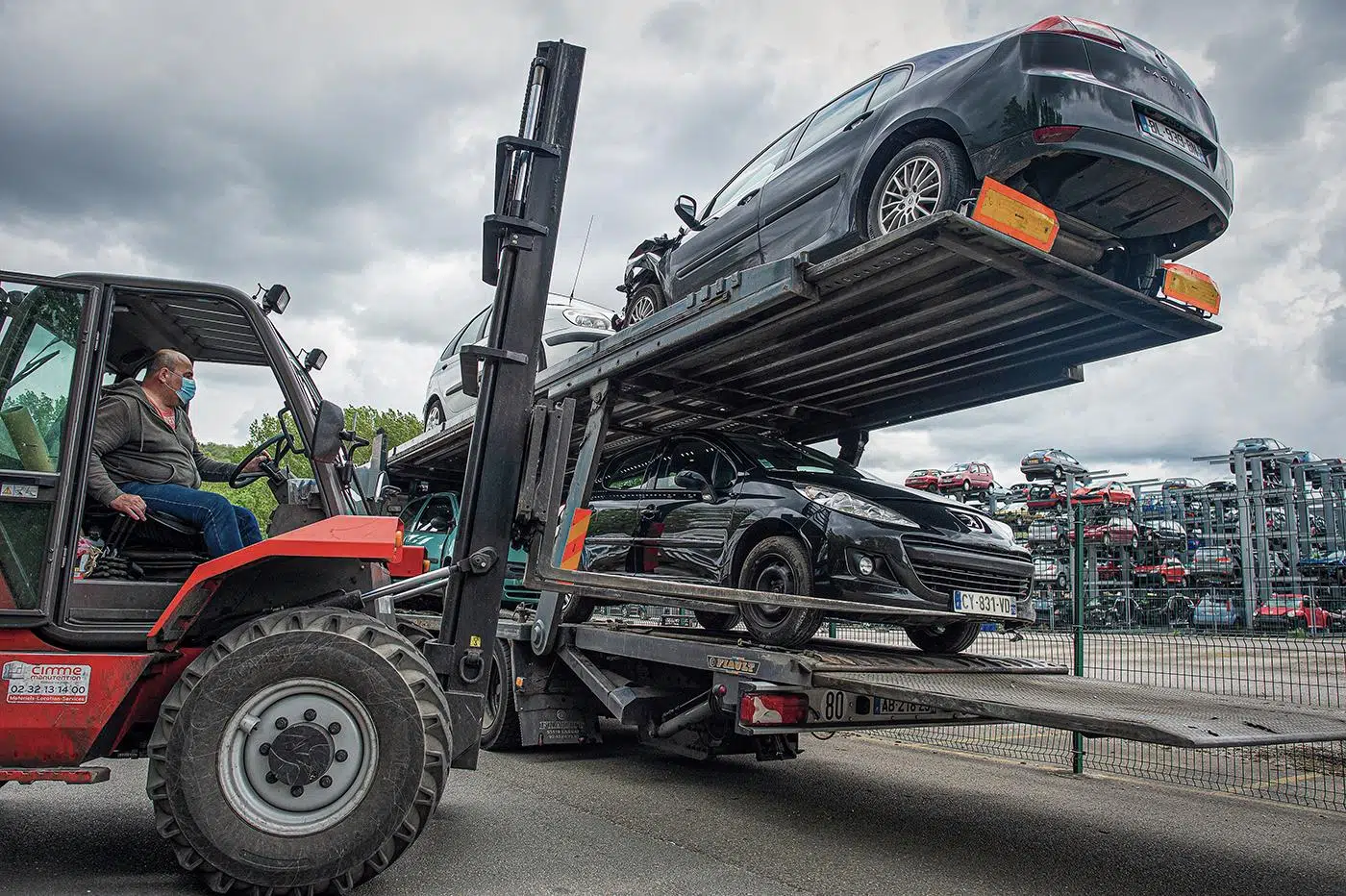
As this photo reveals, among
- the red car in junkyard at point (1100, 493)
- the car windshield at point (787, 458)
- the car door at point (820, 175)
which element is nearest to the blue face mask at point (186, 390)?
the car door at point (820, 175)

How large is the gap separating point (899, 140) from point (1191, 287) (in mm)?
1611

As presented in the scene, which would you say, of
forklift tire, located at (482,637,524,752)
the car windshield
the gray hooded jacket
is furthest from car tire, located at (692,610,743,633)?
the gray hooded jacket

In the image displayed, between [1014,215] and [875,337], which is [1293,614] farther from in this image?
[1014,215]

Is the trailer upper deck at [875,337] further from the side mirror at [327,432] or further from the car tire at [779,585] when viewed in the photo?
the side mirror at [327,432]

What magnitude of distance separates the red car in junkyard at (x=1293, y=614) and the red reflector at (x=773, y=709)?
12.5ft

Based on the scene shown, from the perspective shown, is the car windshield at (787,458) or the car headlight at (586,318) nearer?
the car windshield at (787,458)

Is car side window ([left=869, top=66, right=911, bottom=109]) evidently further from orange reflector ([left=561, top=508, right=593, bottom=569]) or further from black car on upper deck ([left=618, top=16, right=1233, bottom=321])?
orange reflector ([left=561, top=508, right=593, bottom=569])

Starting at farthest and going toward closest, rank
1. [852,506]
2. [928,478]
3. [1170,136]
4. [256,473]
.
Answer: [928,478]
[852,506]
[1170,136]
[256,473]

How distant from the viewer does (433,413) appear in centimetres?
1091

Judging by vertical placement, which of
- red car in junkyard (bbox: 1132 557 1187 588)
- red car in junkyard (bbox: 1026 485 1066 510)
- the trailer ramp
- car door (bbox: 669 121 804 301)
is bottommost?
the trailer ramp

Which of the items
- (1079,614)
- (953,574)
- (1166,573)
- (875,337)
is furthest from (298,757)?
(1166,573)

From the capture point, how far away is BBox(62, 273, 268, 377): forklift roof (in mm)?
3867

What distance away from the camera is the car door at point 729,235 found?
6.37m

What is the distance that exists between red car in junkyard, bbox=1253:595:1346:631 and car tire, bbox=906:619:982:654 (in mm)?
1945
